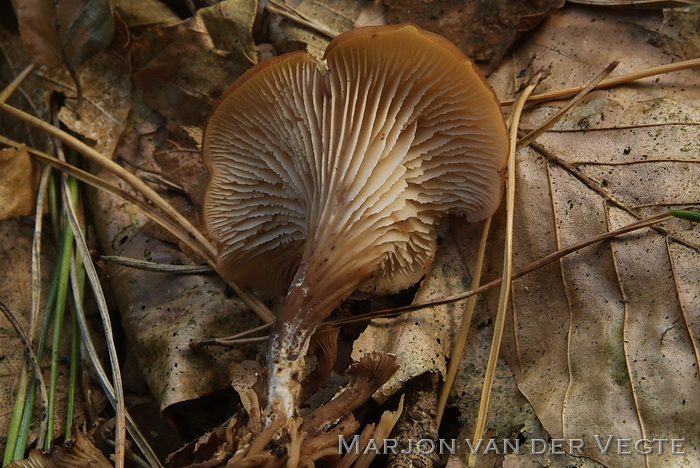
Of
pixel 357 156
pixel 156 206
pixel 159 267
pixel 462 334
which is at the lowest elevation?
pixel 159 267

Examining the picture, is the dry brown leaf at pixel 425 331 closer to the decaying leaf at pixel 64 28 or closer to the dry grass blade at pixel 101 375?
the dry grass blade at pixel 101 375

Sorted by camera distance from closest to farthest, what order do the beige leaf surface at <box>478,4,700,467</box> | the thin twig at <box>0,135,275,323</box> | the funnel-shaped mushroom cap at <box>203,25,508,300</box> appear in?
the beige leaf surface at <box>478,4,700,467</box> → the funnel-shaped mushroom cap at <box>203,25,508,300</box> → the thin twig at <box>0,135,275,323</box>

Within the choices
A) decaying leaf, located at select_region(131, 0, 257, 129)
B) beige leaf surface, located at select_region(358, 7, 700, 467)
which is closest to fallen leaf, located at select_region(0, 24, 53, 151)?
decaying leaf, located at select_region(131, 0, 257, 129)

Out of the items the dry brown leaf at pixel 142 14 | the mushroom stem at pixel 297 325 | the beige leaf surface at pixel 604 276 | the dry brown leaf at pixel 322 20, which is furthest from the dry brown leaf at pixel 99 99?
the beige leaf surface at pixel 604 276

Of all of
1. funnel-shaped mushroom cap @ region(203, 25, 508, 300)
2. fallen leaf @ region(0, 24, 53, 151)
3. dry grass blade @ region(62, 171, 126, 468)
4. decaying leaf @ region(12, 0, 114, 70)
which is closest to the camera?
funnel-shaped mushroom cap @ region(203, 25, 508, 300)

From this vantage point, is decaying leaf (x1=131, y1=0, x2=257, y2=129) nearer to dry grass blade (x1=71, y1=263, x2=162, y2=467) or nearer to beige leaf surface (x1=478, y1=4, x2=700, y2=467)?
dry grass blade (x1=71, y1=263, x2=162, y2=467)

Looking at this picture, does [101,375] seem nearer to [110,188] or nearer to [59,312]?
[59,312]

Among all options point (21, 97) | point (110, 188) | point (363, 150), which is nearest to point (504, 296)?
point (363, 150)
